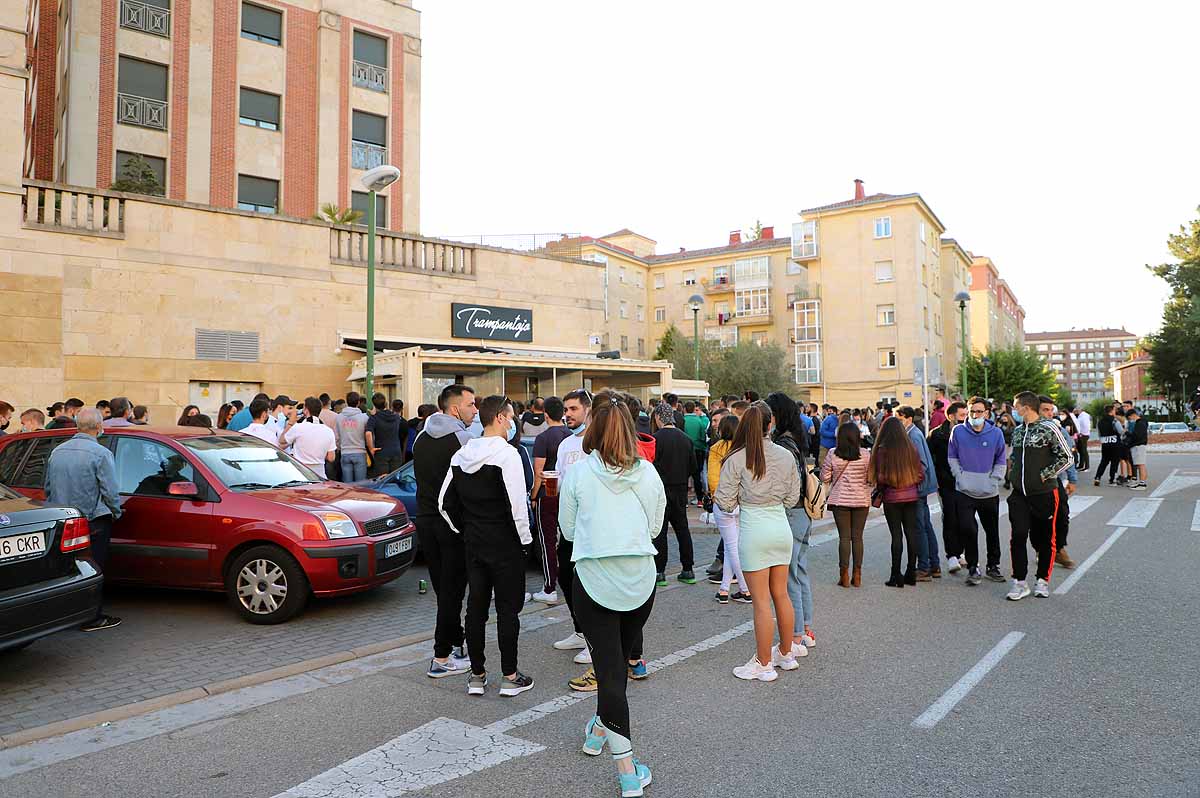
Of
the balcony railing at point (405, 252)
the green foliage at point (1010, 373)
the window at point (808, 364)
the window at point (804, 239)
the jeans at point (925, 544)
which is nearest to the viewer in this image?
the jeans at point (925, 544)

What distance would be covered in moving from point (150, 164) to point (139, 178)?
6.80 feet

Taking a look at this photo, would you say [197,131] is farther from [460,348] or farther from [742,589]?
[742,589]

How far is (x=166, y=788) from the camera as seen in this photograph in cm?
379

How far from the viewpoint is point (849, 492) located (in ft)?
26.1

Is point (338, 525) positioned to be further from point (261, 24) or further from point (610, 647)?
point (261, 24)

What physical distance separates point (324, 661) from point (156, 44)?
25786mm

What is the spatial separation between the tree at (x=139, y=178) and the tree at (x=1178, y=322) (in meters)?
49.3

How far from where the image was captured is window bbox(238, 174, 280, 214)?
26.4m

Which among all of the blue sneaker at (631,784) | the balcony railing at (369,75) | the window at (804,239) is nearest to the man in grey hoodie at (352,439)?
the blue sneaker at (631,784)

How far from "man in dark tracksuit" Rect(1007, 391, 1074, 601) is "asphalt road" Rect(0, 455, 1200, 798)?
811 mm

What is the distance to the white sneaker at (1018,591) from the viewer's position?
733 centimetres

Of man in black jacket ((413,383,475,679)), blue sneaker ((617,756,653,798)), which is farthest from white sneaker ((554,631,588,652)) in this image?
blue sneaker ((617,756,653,798))

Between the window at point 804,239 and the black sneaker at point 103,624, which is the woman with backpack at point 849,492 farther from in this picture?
the window at point 804,239

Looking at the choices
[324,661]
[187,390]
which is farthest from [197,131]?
[324,661]
